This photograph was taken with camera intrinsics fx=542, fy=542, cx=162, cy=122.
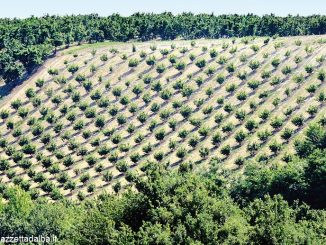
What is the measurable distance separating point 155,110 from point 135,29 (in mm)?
51713

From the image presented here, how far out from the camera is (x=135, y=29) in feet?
529

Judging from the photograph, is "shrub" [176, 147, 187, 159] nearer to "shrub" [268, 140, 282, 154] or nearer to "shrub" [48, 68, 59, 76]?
"shrub" [268, 140, 282, 154]

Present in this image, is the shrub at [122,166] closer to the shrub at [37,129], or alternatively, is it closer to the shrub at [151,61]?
the shrub at [37,129]

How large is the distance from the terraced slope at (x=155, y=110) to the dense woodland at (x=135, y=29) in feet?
31.6

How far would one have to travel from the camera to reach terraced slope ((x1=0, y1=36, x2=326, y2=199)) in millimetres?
98375

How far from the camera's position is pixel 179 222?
39625 millimetres

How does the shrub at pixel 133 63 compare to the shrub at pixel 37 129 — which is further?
the shrub at pixel 133 63

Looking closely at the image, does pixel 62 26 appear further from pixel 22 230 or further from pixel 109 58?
pixel 22 230

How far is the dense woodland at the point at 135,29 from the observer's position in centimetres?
15250

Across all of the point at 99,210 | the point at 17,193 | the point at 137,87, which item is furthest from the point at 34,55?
the point at 99,210

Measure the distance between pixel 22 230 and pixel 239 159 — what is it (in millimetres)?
43909

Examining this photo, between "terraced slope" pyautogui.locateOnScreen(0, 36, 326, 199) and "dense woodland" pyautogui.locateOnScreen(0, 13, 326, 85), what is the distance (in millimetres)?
9643

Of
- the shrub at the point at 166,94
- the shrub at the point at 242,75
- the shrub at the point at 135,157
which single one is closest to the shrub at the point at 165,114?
the shrub at the point at 166,94

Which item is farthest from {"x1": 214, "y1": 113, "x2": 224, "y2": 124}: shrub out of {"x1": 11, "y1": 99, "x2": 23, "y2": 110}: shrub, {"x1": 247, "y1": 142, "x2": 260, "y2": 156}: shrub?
{"x1": 11, "y1": 99, "x2": 23, "y2": 110}: shrub
